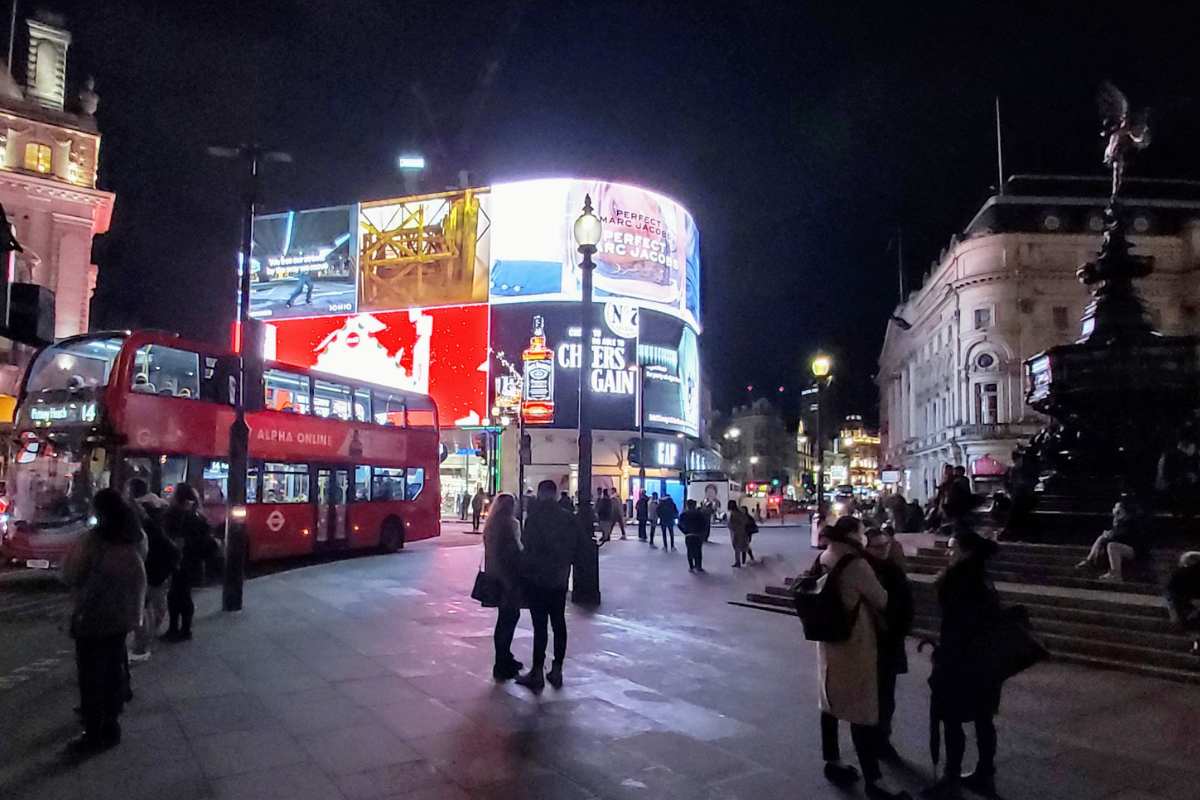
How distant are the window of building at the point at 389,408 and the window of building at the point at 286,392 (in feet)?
8.02

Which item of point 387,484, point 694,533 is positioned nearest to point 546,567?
point 694,533

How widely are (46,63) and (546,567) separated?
42.3 metres

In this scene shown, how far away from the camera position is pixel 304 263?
53094mm

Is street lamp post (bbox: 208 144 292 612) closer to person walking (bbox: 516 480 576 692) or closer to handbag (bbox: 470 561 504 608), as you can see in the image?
handbag (bbox: 470 561 504 608)

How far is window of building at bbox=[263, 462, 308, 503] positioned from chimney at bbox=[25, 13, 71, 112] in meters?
29.8

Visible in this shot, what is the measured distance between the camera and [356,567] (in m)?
18.1

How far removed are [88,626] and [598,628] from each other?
6297 millimetres

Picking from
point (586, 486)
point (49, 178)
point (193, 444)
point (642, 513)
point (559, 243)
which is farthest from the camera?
point (559, 243)

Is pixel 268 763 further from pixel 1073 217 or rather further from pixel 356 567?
pixel 1073 217

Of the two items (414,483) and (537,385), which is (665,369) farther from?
(414,483)

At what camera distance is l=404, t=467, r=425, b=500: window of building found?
21938 millimetres

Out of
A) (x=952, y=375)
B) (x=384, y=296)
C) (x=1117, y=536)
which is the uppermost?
(x=384, y=296)

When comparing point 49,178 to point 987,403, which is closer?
point 49,178

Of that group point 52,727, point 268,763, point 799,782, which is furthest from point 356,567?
point 799,782
